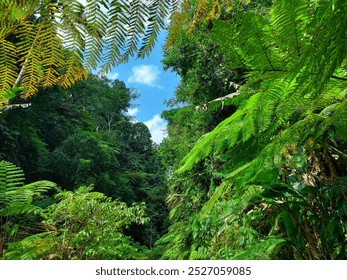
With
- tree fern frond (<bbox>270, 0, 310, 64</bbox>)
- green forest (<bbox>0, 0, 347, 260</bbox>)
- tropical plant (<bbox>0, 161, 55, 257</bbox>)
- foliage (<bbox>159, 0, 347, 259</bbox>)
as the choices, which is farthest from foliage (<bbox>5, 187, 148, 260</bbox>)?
tree fern frond (<bbox>270, 0, 310, 64</bbox>)

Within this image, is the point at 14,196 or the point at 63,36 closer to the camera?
the point at 63,36

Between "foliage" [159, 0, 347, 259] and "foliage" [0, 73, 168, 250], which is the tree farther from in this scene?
"foliage" [0, 73, 168, 250]

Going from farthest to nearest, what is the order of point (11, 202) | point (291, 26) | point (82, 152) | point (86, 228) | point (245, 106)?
point (82, 152) → point (86, 228) → point (11, 202) → point (245, 106) → point (291, 26)

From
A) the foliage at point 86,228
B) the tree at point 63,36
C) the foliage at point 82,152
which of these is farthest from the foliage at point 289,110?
the foliage at point 82,152

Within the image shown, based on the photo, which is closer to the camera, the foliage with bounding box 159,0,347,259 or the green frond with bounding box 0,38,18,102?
the green frond with bounding box 0,38,18,102

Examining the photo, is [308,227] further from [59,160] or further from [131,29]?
[59,160]

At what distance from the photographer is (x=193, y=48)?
6.69 meters

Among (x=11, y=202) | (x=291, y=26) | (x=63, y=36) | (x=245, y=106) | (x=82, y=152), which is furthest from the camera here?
(x=82, y=152)

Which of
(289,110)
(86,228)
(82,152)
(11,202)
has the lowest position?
(86,228)

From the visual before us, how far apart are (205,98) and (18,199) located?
4046 mm

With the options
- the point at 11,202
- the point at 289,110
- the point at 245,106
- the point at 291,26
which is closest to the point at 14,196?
the point at 11,202

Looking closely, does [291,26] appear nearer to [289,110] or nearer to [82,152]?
[289,110]
